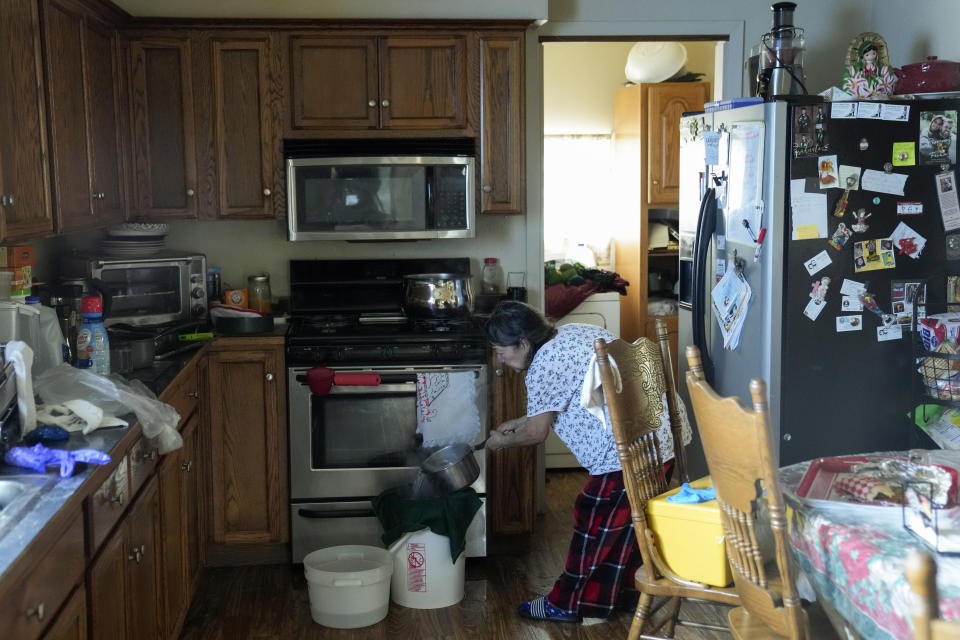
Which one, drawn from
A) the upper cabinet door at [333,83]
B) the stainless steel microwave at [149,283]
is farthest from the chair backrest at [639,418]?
the stainless steel microwave at [149,283]

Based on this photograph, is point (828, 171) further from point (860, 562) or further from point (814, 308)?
point (860, 562)

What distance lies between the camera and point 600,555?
3244 mm

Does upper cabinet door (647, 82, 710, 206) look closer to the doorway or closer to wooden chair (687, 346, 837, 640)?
the doorway

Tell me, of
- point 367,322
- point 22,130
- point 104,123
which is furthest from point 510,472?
point 22,130

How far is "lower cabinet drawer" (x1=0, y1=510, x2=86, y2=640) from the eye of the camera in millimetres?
1512

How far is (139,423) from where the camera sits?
243 cm

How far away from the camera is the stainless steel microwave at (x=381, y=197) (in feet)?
12.6

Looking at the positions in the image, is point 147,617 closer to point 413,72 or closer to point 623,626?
point 623,626

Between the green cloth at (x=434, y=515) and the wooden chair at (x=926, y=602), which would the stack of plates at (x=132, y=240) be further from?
the wooden chair at (x=926, y=602)

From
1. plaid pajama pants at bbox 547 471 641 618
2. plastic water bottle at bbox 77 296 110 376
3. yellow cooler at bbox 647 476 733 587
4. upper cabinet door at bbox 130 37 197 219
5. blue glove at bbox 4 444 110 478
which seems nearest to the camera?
blue glove at bbox 4 444 110 478

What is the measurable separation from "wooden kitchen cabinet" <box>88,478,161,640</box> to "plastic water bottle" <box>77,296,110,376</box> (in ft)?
1.23

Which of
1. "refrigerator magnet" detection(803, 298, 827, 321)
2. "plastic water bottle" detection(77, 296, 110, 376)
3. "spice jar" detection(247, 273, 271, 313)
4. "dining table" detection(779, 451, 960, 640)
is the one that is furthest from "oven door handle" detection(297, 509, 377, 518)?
"dining table" detection(779, 451, 960, 640)

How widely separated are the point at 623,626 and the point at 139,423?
168cm

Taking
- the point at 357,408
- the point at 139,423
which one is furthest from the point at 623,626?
the point at 139,423
